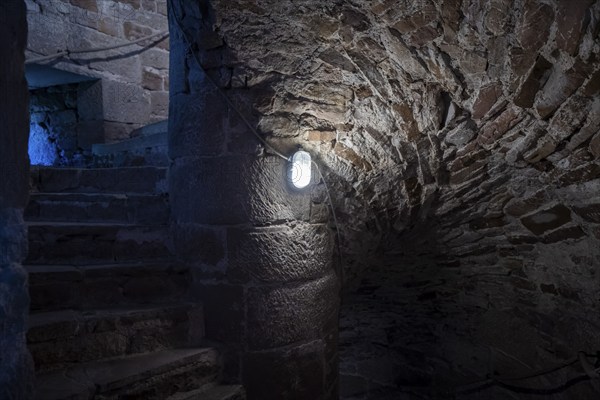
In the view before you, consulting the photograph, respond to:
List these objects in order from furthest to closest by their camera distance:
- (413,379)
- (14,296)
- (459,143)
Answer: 1. (413,379)
2. (459,143)
3. (14,296)

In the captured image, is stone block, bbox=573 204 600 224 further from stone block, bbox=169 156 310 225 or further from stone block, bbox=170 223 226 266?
stone block, bbox=170 223 226 266

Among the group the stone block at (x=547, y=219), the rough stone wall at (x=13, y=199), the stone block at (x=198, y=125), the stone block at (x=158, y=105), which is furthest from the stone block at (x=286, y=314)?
the stone block at (x=158, y=105)

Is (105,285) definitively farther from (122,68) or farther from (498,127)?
(122,68)

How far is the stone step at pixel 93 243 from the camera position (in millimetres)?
2432

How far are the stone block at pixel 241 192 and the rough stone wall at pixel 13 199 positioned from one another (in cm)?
108

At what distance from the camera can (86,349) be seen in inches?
80.9

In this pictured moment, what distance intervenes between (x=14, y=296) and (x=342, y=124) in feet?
5.80

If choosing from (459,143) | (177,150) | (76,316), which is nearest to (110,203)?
(177,150)

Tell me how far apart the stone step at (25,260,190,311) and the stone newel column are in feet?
0.45

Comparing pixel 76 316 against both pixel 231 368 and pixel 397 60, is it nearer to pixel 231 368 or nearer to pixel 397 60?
pixel 231 368

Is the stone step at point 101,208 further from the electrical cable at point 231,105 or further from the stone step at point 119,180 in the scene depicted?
the electrical cable at point 231,105

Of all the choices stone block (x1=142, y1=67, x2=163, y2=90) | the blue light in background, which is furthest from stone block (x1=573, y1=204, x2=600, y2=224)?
the blue light in background

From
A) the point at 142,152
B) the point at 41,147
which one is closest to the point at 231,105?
the point at 142,152

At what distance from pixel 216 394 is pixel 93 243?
3.72 ft
